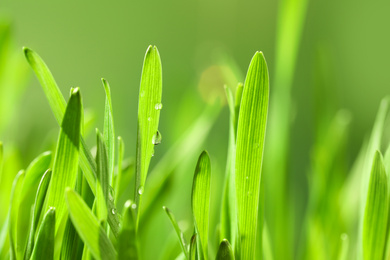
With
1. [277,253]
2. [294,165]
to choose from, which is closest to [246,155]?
[277,253]

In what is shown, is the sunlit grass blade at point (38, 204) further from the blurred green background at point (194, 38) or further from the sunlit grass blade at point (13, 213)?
the blurred green background at point (194, 38)

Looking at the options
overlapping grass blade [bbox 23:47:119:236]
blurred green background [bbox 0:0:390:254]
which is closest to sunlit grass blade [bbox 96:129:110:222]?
overlapping grass blade [bbox 23:47:119:236]

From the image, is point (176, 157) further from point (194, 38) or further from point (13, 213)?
point (194, 38)

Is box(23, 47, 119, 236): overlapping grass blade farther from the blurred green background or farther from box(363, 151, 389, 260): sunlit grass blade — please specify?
the blurred green background

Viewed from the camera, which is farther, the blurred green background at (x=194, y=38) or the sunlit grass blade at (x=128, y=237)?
the blurred green background at (x=194, y=38)

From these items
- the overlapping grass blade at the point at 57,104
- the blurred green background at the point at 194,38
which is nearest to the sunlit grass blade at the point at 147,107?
the overlapping grass blade at the point at 57,104

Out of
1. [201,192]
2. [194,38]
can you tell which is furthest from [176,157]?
[194,38]

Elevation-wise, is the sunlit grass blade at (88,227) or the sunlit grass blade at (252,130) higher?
the sunlit grass blade at (252,130)
